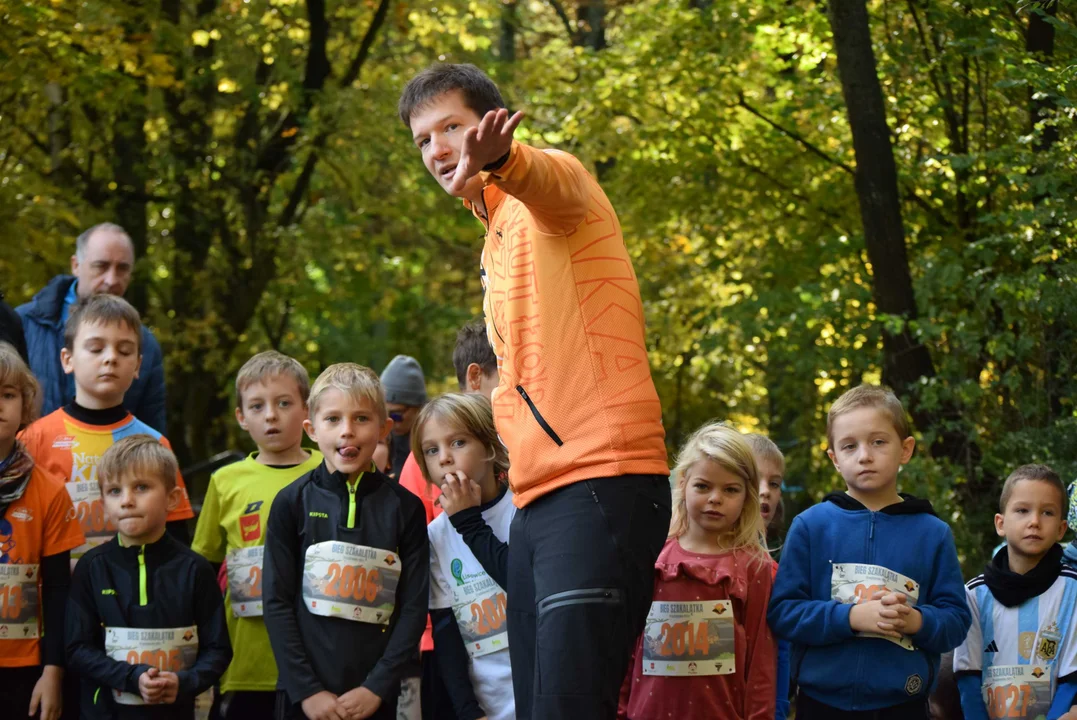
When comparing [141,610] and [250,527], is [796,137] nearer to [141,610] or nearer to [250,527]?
[250,527]

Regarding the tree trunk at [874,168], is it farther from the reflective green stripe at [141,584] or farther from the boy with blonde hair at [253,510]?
the reflective green stripe at [141,584]

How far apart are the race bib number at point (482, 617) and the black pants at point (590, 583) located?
1517 mm

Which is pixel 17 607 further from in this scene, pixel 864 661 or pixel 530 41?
pixel 530 41

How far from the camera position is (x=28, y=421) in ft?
16.8

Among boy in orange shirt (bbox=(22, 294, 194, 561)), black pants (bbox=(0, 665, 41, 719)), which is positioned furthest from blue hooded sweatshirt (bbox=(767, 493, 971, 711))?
black pants (bbox=(0, 665, 41, 719))

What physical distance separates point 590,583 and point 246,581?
2.60 metres

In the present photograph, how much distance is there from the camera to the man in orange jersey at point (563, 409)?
296cm

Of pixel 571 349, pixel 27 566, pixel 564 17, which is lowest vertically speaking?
pixel 27 566

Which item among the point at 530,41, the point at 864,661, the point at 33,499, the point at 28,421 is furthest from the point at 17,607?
the point at 530,41

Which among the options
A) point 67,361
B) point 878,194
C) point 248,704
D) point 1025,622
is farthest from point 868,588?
point 878,194

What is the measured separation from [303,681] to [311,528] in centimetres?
56

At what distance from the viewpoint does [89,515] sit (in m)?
5.26

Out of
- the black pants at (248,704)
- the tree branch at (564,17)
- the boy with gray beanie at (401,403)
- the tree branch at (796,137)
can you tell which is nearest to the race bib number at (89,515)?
the black pants at (248,704)

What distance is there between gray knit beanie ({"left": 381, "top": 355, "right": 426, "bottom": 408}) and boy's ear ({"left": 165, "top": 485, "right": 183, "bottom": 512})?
6.37 ft
